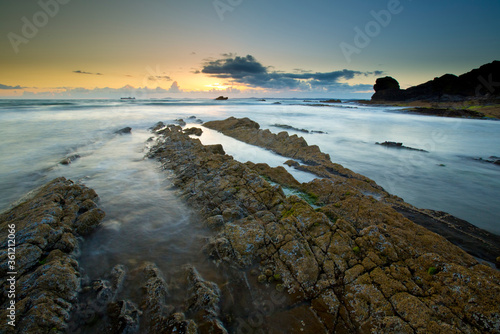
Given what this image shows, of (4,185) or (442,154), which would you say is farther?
(442,154)

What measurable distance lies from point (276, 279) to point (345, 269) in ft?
5.22

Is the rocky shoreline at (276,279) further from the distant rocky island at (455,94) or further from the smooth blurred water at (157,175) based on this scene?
the distant rocky island at (455,94)

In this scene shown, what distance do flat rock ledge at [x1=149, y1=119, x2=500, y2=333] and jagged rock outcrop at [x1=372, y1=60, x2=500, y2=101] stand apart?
103843 millimetres

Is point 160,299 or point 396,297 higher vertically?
point 396,297

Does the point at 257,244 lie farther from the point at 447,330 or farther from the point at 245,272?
the point at 447,330

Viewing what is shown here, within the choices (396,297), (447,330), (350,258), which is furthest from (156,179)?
(447,330)

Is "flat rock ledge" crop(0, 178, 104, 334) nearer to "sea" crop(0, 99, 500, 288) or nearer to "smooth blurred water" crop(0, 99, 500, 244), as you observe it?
"sea" crop(0, 99, 500, 288)

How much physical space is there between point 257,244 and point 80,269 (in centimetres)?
445

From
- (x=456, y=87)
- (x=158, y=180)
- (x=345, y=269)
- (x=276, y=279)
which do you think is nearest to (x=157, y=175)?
(x=158, y=180)

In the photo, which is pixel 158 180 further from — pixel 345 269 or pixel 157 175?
pixel 345 269

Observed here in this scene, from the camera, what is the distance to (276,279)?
4.93 metres

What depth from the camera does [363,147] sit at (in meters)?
21.3

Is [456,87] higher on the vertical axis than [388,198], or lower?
higher

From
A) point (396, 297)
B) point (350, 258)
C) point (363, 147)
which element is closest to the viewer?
point (396, 297)
